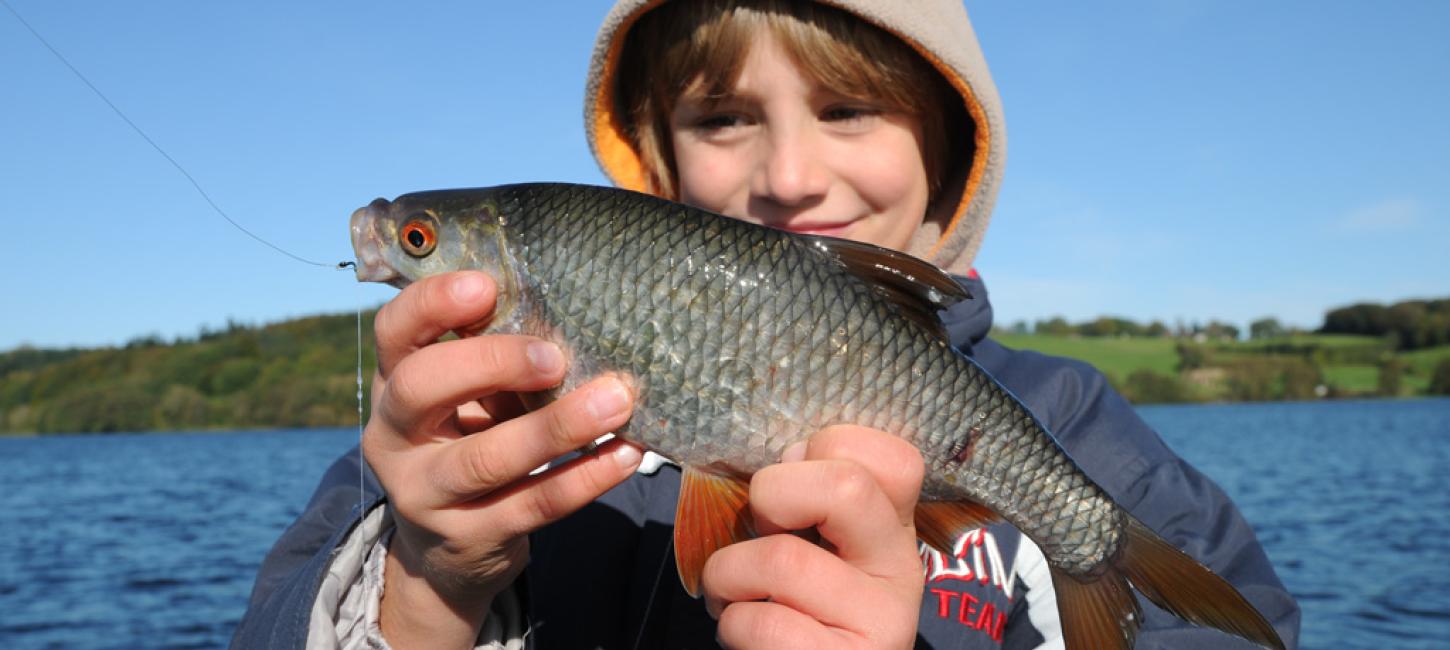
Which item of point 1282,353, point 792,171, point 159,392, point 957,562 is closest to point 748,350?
point 792,171

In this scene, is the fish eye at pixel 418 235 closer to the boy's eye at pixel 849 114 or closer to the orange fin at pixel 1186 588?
the boy's eye at pixel 849 114

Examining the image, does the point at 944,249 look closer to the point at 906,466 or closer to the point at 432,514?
the point at 906,466

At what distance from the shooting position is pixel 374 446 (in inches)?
76.7

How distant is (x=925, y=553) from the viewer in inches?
108

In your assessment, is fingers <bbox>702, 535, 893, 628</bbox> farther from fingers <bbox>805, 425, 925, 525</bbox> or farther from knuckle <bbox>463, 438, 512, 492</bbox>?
knuckle <bbox>463, 438, 512, 492</bbox>

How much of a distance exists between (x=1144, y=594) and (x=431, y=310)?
1567 mm

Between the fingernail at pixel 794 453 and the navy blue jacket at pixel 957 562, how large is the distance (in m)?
0.81

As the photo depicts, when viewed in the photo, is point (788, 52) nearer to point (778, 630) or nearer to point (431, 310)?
point (431, 310)

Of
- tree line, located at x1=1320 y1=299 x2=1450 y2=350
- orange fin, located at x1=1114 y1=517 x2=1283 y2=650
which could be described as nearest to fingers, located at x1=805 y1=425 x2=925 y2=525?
orange fin, located at x1=1114 y1=517 x2=1283 y2=650

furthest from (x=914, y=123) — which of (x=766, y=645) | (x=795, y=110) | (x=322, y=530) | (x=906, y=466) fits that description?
(x=322, y=530)

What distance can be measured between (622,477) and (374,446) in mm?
496

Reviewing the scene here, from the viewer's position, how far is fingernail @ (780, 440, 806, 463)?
184cm

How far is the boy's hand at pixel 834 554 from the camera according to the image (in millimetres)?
1738

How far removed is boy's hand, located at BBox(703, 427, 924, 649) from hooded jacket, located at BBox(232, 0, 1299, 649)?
770mm
